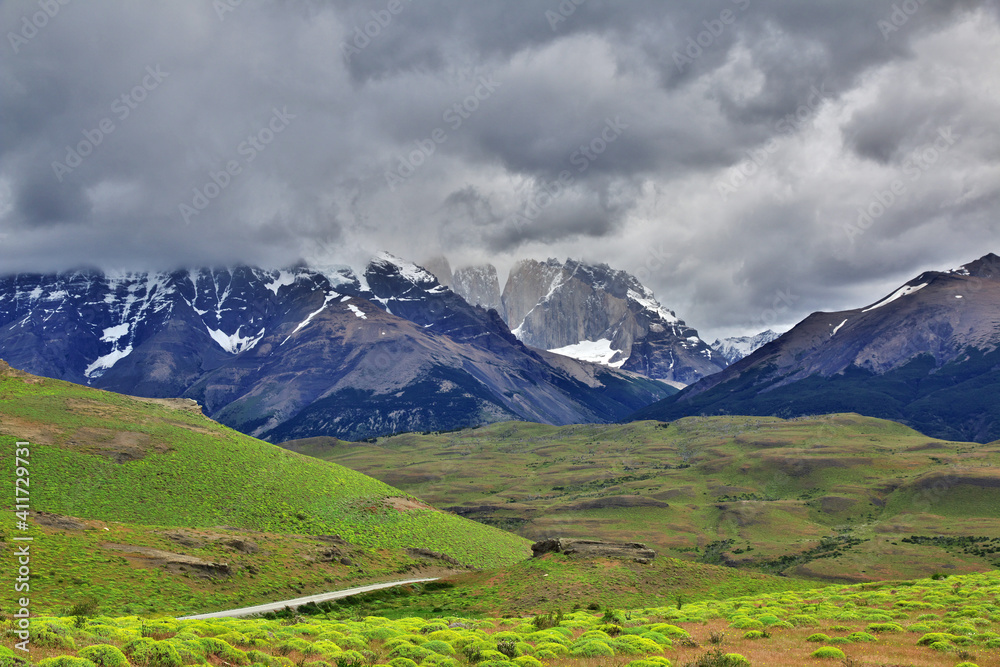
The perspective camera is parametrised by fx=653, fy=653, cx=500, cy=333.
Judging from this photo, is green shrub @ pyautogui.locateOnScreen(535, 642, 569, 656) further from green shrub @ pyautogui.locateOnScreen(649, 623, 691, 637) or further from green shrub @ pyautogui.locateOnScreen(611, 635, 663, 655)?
green shrub @ pyautogui.locateOnScreen(649, 623, 691, 637)

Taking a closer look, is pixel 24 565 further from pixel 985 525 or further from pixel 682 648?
pixel 985 525

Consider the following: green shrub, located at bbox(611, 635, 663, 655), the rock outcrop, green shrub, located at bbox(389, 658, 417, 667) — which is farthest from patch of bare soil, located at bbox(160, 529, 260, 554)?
green shrub, located at bbox(611, 635, 663, 655)

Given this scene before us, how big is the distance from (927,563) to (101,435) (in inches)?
7037

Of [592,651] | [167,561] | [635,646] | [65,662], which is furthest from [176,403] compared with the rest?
[635,646]

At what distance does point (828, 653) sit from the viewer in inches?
1337

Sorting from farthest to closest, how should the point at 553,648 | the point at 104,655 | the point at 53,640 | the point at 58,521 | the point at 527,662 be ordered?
the point at 58,521 → the point at 553,648 → the point at 527,662 → the point at 53,640 → the point at 104,655

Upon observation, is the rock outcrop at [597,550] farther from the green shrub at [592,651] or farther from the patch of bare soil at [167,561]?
the green shrub at [592,651]

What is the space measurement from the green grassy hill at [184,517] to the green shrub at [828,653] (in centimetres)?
5349

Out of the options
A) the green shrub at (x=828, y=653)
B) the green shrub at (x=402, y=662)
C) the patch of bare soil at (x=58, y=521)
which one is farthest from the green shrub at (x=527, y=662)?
the patch of bare soil at (x=58, y=521)

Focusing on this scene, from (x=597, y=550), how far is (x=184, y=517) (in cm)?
5742

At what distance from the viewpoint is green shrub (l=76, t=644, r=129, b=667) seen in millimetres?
25656

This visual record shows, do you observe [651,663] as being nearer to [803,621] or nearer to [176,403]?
[803,621]

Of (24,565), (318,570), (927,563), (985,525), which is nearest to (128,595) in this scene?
(24,565)

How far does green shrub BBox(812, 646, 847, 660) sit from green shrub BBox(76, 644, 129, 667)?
107 ft
